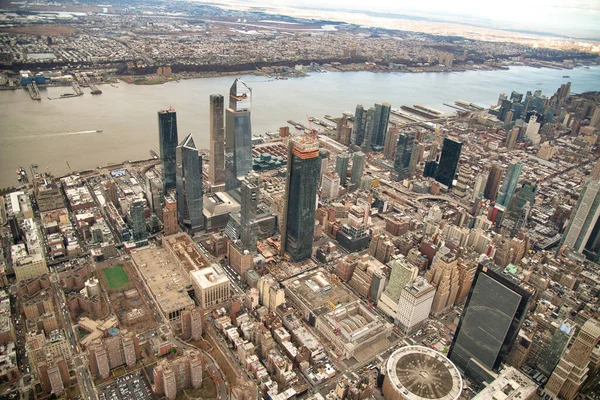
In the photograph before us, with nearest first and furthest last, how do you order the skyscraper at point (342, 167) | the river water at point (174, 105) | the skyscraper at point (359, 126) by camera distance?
the skyscraper at point (342, 167)
the river water at point (174, 105)
the skyscraper at point (359, 126)

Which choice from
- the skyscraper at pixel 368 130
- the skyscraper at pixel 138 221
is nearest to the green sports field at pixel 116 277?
the skyscraper at pixel 138 221

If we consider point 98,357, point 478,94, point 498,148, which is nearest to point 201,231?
point 98,357

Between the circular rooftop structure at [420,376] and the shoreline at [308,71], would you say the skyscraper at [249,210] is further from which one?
the shoreline at [308,71]

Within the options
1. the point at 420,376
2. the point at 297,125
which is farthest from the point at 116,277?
the point at 297,125

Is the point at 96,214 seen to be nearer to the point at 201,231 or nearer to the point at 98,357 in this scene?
the point at 201,231

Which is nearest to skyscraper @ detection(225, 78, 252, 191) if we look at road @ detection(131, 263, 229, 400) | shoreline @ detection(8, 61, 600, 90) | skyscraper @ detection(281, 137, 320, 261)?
skyscraper @ detection(281, 137, 320, 261)

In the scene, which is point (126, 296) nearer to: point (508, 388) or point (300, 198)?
point (300, 198)

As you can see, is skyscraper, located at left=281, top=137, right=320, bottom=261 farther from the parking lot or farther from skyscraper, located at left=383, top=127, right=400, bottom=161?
skyscraper, located at left=383, top=127, right=400, bottom=161
